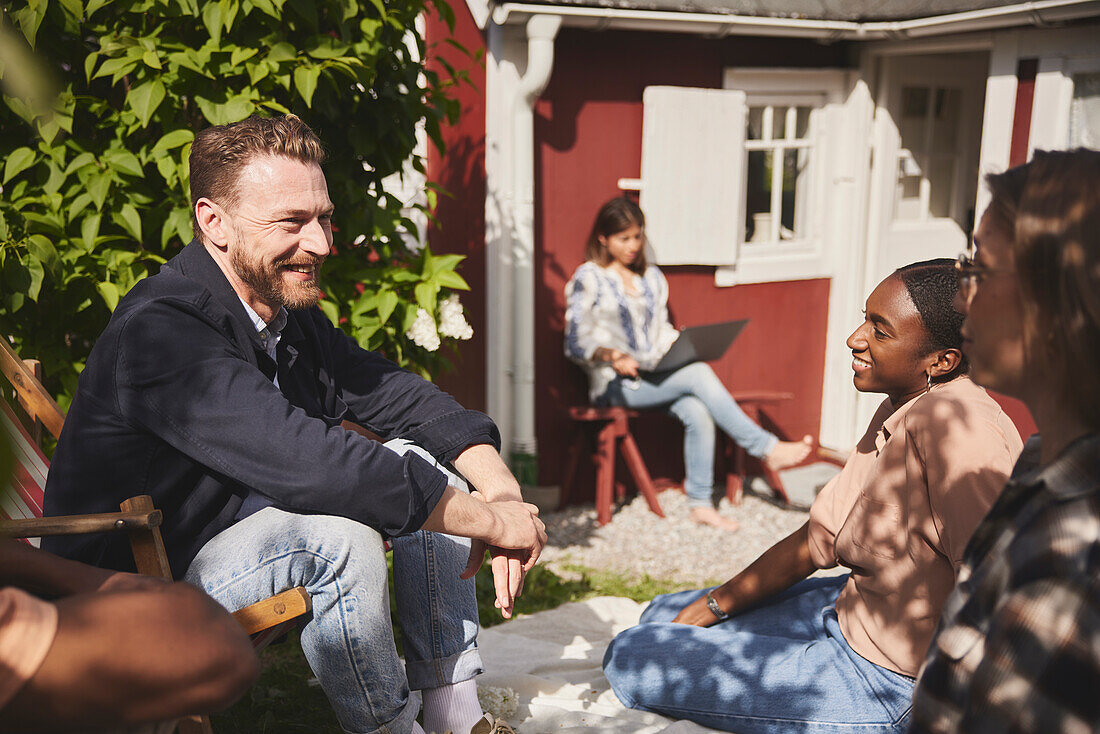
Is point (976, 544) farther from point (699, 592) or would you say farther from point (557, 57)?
point (557, 57)

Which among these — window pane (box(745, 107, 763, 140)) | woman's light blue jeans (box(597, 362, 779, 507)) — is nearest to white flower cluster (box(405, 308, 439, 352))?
woman's light blue jeans (box(597, 362, 779, 507))

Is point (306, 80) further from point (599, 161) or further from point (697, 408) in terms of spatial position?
point (697, 408)

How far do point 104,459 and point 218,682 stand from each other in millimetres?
1161

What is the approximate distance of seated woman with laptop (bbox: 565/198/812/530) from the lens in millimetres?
5656

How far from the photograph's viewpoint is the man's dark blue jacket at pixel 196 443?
7.16 feet

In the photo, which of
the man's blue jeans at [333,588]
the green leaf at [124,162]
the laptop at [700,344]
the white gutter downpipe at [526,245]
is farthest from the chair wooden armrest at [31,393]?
the laptop at [700,344]

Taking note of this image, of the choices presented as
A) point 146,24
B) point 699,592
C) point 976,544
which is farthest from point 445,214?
point 976,544

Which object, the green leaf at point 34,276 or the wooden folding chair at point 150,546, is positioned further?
the green leaf at point 34,276

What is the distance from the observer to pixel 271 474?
7.23 feet

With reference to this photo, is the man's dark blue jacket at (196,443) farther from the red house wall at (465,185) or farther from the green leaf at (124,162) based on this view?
the red house wall at (465,185)

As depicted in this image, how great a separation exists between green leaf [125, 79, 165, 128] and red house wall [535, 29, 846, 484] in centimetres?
275

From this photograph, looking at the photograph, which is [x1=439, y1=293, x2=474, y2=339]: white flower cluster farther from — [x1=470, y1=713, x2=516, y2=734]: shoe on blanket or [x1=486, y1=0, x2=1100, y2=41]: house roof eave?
[x1=486, y1=0, x2=1100, y2=41]: house roof eave

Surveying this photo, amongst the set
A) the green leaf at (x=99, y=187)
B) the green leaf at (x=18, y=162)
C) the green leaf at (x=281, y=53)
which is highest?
the green leaf at (x=281, y=53)

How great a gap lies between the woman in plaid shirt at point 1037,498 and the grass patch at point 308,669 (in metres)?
2.14
